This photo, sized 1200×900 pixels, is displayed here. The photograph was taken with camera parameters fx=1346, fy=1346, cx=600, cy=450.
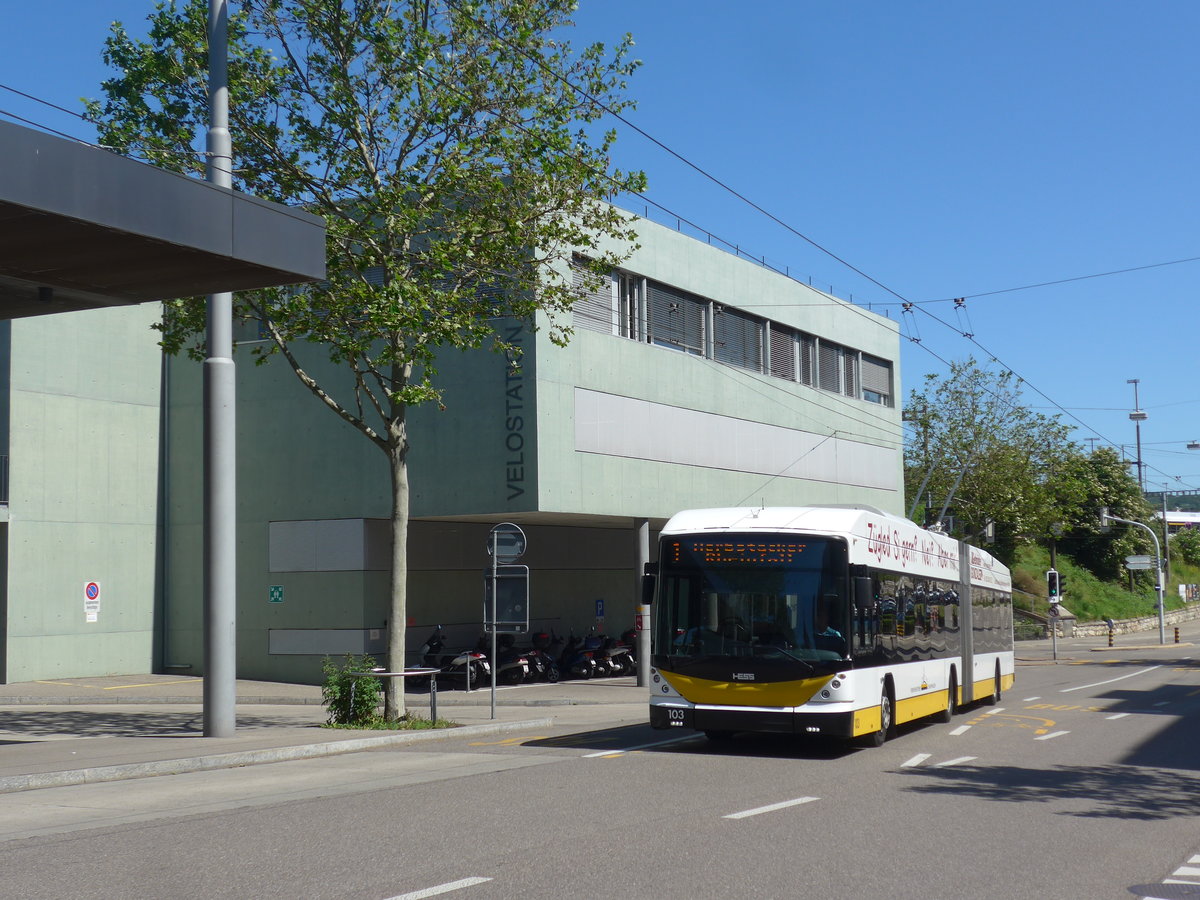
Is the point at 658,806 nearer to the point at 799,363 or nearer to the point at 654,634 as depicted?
the point at 654,634

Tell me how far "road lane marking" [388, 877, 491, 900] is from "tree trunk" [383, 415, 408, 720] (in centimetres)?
1114

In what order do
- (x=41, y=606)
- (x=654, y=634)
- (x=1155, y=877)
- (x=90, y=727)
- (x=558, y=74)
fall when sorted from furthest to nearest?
(x=41, y=606)
(x=90, y=727)
(x=558, y=74)
(x=654, y=634)
(x=1155, y=877)

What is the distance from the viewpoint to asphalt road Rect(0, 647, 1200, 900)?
7672 millimetres

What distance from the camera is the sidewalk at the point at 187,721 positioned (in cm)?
1363

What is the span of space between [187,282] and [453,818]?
7189 millimetres

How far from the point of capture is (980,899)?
7.29m

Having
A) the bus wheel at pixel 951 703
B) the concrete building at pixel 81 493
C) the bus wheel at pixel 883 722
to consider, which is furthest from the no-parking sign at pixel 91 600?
the bus wheel at pixel 883 722

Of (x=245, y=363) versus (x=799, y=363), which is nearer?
(x=245, y=363)

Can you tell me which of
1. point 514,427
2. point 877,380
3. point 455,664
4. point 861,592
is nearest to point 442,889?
point 861,592

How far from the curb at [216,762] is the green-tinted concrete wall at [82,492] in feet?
48.4

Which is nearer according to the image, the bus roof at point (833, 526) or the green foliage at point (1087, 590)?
the bus roof at point (833, 526)

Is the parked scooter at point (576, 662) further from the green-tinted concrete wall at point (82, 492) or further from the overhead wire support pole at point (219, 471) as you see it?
the overhead wire support pole at point (219, 471)

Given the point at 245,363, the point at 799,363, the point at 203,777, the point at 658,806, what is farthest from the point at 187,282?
the point at 799,363

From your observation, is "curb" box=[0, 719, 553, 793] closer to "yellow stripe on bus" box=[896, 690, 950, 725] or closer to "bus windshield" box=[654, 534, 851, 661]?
"bus windshield" box=[654, 534, 851, 661]
